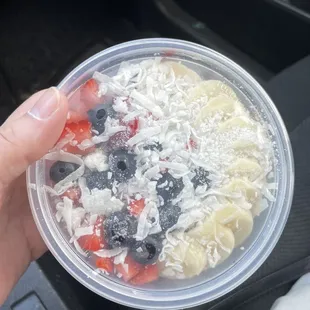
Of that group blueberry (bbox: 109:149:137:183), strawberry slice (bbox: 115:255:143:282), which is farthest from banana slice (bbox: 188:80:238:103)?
strawberry slice (bbox: 115:255:143:282)

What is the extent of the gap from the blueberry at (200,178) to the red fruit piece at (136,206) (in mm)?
65

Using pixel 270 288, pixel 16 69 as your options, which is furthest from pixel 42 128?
pixel 16 69

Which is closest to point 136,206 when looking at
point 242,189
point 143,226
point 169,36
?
point 143,226

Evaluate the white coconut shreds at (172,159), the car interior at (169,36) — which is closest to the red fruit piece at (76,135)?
the white coconut shreds at (172,159)

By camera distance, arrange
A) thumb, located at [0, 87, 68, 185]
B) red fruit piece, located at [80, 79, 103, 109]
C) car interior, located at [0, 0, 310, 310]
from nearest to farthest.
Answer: thumb, located at [0, 87, 68, 185] < red fruit piece, located at [80, 79, 103, 109] < car interior, located at [0, 0, 310, 310]

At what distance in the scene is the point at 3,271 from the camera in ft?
2.84

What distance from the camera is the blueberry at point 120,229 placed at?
31.2 inches

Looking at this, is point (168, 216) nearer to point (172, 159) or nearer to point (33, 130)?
point (172, 159)

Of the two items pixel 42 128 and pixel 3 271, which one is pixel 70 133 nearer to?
pixel 42 128

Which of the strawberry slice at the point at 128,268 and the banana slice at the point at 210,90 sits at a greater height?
the banana slice at the point at 210,90

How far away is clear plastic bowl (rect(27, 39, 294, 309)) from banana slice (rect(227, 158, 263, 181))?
0.12 feet

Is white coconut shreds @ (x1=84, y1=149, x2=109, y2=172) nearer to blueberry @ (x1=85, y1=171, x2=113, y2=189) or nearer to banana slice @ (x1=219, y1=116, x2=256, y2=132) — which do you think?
blueberry @ (x1=85, y1=171, x2=113, y2=189)

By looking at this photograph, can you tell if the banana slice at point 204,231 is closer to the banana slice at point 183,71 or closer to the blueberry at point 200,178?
the blueberry at point 200,178

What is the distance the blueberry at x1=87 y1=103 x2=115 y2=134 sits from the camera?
32.5 inches
